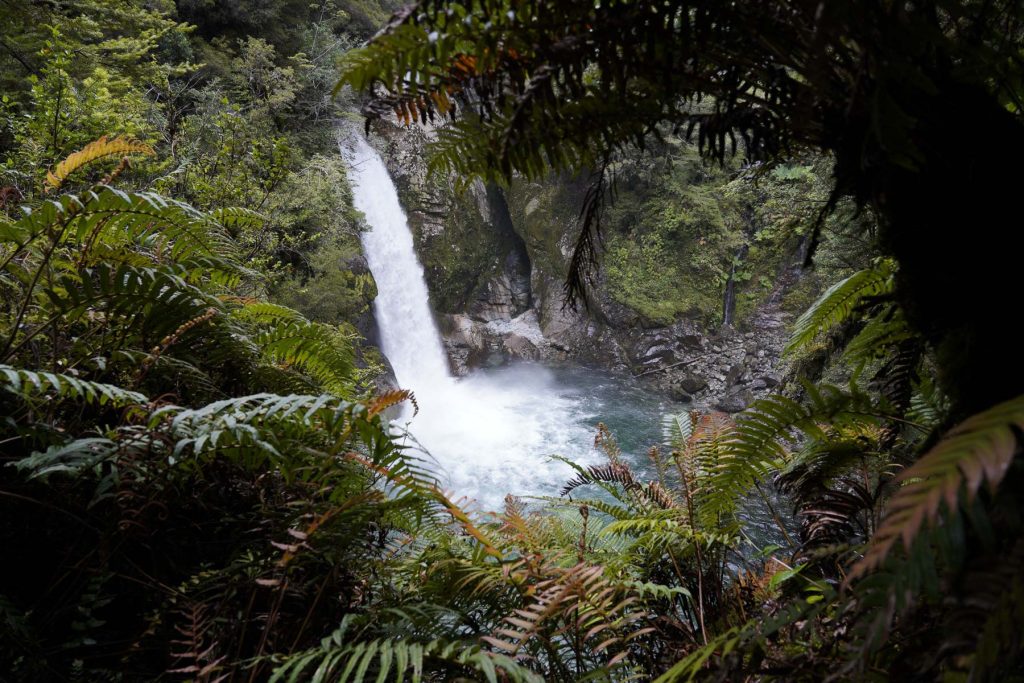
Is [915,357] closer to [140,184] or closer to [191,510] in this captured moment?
[191,510]

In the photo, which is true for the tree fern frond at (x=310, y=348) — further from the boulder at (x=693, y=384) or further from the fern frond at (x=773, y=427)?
the boulder at (x=693, y=384)

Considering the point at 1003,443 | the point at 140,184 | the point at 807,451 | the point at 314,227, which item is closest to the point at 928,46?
the point at 1003,443

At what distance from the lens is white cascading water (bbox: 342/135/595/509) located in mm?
8172

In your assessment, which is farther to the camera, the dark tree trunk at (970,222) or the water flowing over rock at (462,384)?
the water flowing over rock at (462,384)

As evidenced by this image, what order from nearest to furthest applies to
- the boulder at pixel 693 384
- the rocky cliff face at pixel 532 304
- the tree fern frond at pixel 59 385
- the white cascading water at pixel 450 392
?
the tree fern frond at pixel 59 385 < the white cascading water at pixel 450 392 < the boulder at pixel 693 384 < the rocky cliff face at pixel 532 304

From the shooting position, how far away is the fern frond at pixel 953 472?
50 cm

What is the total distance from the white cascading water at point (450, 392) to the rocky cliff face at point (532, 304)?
581mm

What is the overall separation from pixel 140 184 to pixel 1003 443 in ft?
21.1

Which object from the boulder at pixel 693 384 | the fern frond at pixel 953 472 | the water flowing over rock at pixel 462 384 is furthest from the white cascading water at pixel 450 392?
the fern frond at pixel 953 472

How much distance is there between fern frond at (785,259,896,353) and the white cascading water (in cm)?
591

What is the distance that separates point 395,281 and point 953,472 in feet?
39.7

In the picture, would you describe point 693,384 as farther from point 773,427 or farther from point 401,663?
point 401,663

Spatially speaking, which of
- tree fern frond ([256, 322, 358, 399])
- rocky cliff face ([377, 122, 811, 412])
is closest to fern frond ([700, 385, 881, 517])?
tree fern frond ([256, 322, 358, 399])

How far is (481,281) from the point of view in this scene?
48.5ft
